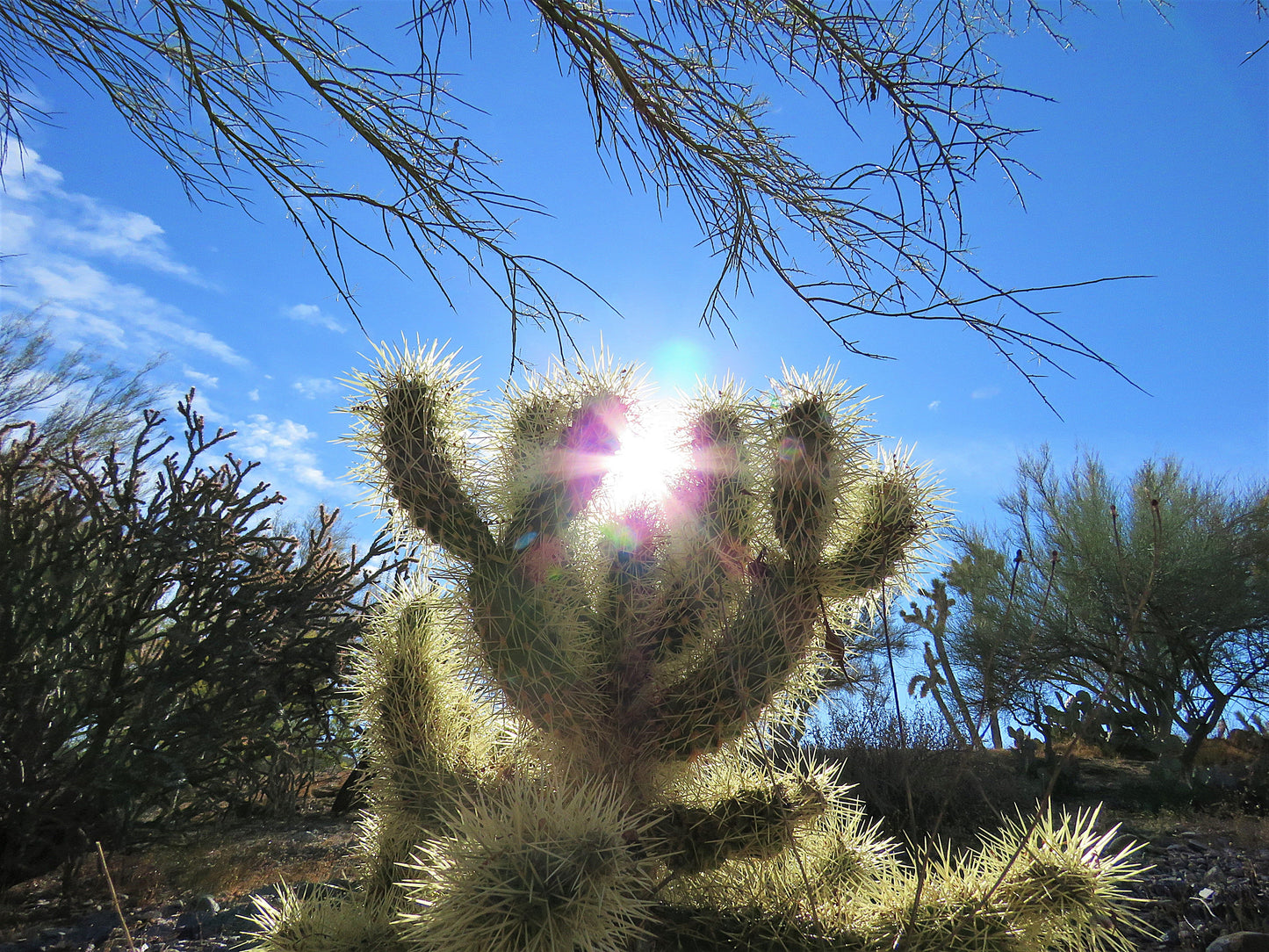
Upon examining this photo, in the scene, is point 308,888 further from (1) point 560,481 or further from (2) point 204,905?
(1) point 560,481

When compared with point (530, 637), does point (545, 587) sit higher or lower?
higher

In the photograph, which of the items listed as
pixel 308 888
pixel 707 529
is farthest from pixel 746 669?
pixel 308 888

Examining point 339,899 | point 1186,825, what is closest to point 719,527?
point 339,899

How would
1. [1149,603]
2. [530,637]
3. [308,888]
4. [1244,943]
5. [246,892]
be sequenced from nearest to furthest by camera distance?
[530,637]
[1244,943]
[308,888]
[246,892]
[1149,603]

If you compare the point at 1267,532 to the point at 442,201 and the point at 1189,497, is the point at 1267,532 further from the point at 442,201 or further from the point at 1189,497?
the point at 442,201

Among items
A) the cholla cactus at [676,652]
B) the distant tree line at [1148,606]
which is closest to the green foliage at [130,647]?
the cholla cactus at [676,652]

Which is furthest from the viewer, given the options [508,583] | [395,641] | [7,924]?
[7,924]

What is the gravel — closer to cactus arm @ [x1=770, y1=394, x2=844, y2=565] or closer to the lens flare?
the lens flare
